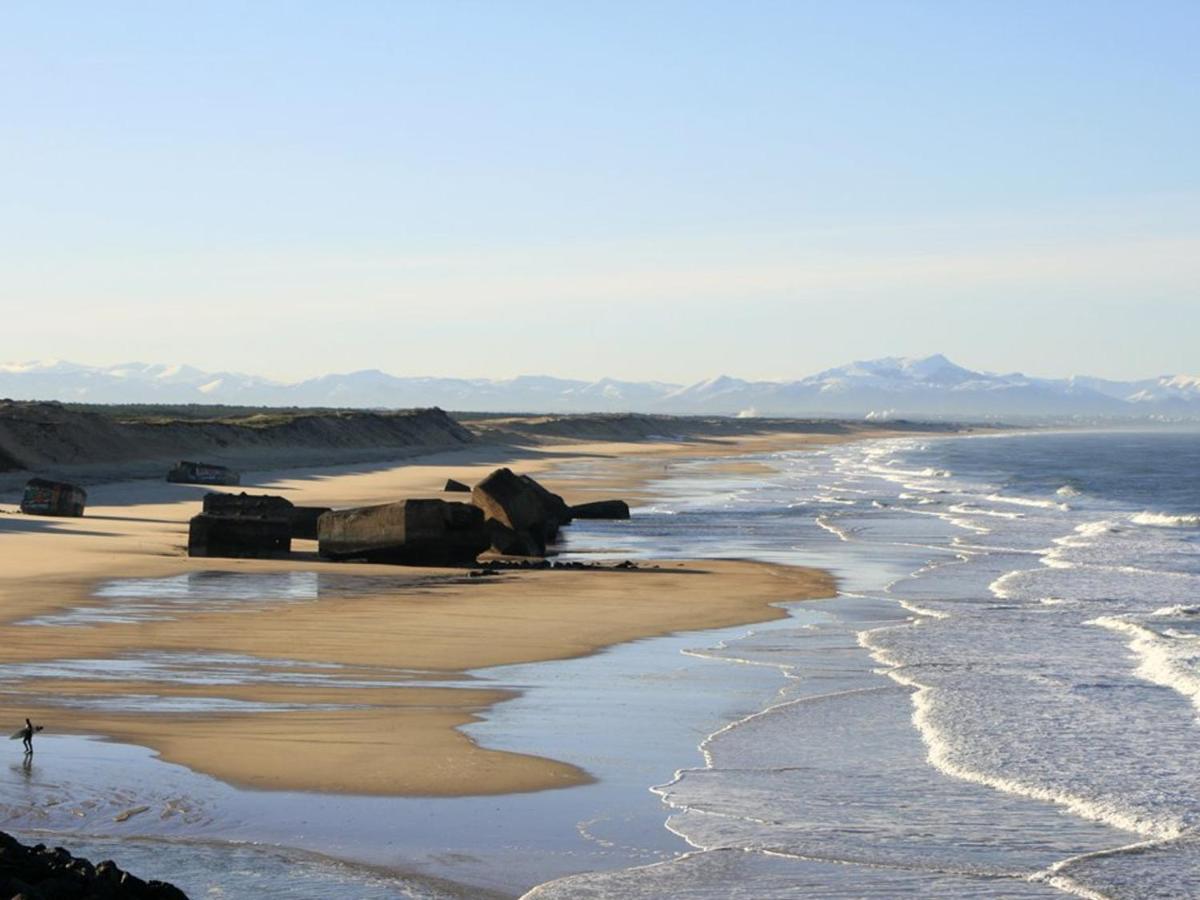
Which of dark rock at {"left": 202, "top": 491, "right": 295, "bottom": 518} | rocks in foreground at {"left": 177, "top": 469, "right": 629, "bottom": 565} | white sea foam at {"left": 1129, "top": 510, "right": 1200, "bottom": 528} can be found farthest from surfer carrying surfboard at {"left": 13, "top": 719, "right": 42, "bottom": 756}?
white sea foam at {"left": 1129, "top": 510, "right": 1200, "bottom": 528}

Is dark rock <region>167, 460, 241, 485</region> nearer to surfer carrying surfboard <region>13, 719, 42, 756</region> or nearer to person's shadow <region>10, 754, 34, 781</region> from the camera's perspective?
surfer carrying surfboard <region>13, 719, 42, 756</region>

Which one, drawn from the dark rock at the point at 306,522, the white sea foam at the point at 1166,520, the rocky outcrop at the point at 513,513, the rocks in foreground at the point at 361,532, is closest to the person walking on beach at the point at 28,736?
the rocks in foreground at the point at 361,532

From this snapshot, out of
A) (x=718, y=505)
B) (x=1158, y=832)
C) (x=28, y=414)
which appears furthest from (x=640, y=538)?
(x=28, y=414)

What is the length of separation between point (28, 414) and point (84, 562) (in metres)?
39.3

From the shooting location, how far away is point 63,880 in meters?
7.64

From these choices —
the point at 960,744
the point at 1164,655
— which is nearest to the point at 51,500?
the point at 1164,655

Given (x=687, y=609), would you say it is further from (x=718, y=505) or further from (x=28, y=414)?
(x=28, y=414)

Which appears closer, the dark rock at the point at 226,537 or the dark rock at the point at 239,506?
the dark rock at the point at 226,537

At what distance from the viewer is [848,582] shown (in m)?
28.0

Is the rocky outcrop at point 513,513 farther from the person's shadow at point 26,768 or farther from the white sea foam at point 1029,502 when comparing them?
the white sea foam at point 1029,502

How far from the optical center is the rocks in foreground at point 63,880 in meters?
7.42

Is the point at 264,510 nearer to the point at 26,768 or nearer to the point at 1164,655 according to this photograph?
the point at 1164,655

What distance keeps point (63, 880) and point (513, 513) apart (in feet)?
80.3

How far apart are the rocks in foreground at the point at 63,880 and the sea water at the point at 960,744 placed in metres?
2.31
